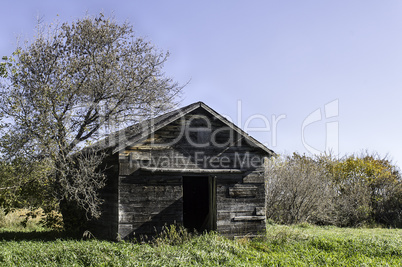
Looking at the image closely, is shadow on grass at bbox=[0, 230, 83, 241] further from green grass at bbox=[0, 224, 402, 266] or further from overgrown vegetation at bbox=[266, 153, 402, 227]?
overgrown vegetation at bbox=[266, 153, 402, 227]

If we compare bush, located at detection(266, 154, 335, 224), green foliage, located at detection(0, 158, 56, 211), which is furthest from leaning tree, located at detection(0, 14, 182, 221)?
bush, located at detection(266, 154, 335, 224)

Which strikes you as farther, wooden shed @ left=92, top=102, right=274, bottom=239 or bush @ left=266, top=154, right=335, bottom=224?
bush @ left=266, top=154, right=335, bottom=224

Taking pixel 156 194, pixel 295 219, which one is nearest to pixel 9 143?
pixel 156 194

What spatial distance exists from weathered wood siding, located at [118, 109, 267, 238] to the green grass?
2.29 ft

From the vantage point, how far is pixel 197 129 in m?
15.1

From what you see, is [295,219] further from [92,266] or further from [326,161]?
[92,266]

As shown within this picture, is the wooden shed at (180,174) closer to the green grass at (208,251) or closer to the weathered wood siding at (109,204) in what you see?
the weathered wood siding at (109,204)

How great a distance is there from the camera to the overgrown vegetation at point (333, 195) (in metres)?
23.8

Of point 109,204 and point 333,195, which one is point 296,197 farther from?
point 109,204

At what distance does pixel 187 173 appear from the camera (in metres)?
14.7

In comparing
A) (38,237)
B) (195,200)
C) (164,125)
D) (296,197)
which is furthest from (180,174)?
(296,197)

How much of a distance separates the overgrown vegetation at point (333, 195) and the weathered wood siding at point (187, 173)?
8468mm

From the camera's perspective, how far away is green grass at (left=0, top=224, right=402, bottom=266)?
11.6m

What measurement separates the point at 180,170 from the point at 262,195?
3.60m
